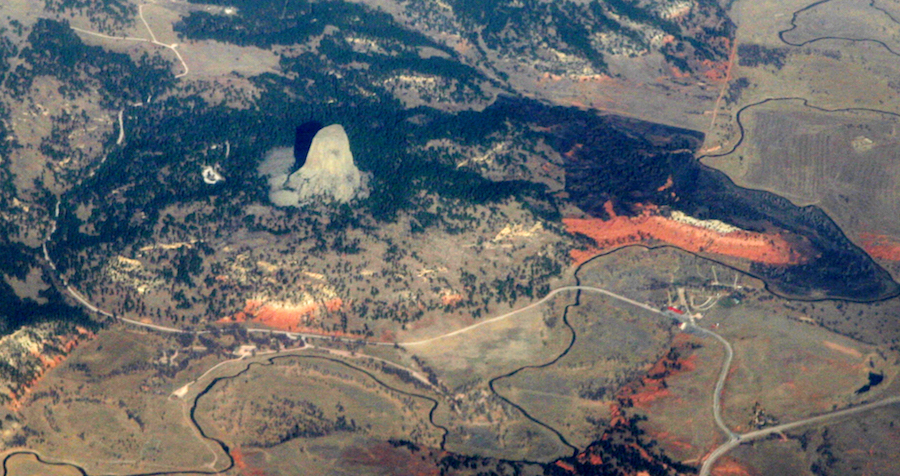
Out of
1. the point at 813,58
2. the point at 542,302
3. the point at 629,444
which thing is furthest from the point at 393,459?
the point at 813,58

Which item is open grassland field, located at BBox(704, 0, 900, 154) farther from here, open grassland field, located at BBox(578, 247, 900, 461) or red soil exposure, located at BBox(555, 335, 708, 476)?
red soil exposure, located at BBox(555, 335, 708, 476)

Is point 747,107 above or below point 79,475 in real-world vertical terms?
above

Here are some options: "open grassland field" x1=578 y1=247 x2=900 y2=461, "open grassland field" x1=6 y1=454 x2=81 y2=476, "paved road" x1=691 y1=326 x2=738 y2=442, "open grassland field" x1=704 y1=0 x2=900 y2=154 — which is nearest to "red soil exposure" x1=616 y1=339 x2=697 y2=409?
"open grassland field" x1=578 y1=247 x2=900 y2=461

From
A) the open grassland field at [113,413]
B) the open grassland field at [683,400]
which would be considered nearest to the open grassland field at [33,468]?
the open grassland field at [113,413]

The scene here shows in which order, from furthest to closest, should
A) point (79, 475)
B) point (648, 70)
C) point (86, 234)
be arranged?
point (648, 70) < point (86, 234) < point (79, 475)

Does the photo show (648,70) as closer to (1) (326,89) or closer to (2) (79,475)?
(1) (326,89)

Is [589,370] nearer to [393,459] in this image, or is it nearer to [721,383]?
[721,383]

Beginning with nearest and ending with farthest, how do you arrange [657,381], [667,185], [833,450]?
[833,450], [657,381], [667,185]

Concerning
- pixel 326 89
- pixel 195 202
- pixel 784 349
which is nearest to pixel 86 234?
pixel 195 202
